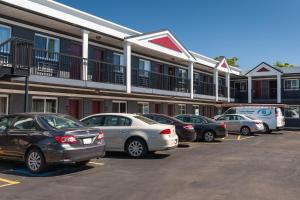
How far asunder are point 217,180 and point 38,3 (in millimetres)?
10110

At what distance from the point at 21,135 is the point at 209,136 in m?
12.0

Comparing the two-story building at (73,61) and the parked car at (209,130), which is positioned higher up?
the two-story building at (73,61)

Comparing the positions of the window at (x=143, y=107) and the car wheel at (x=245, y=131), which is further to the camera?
the car wheel at (x=245, y=131)

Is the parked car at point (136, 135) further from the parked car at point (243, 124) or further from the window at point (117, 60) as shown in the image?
the parked car at point (243, 124)

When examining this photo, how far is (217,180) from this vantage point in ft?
28.9

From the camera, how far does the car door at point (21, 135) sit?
31.6 ft

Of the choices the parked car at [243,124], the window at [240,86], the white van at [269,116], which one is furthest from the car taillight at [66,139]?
the window at [240,86]

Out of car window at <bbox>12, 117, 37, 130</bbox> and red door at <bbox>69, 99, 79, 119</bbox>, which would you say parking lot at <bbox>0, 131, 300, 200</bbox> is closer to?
car window at <bbox>12, 117, 37, 130</bbox>

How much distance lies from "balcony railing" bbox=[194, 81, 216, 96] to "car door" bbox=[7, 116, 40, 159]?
66.4ft

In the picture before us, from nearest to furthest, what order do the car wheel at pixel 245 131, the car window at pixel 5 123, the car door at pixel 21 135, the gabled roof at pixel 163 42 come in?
the car door at pixel 21 135 → the car window at pixel 5 123 → the gabled roof at pixel 163 42 → the car wheel at pixel 245 131

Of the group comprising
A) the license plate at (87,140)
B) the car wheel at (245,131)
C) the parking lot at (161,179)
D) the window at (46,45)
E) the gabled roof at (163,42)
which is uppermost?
the gabled roof at (163,42)

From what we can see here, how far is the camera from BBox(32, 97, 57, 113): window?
1698cm

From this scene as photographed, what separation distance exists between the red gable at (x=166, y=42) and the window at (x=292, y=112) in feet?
56.2

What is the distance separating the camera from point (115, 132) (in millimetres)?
12906
